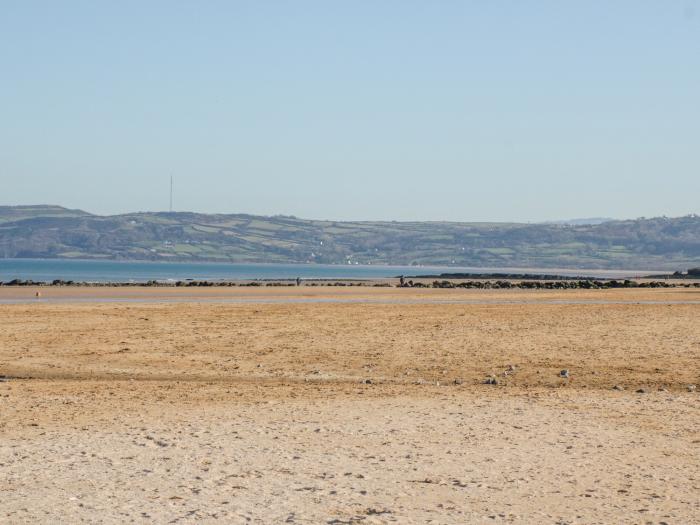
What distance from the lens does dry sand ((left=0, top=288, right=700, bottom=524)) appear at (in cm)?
1046

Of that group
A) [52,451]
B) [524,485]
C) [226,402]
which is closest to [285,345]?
[226,402]

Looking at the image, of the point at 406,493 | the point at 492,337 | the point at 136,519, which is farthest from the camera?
the point at 492,337

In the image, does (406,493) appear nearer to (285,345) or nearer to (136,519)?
(136,519)

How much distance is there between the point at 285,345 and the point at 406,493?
14.6m

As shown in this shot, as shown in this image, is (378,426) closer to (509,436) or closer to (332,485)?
(509,436)

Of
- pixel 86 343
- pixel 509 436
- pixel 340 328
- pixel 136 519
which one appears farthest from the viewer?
pixel 340 328

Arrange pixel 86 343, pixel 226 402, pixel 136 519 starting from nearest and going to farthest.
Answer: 1. pixel 136 519
2. pixel 226 402
3. pixel 86 343

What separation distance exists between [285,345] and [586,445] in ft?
42.2

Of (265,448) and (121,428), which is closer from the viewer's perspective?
(265,448)

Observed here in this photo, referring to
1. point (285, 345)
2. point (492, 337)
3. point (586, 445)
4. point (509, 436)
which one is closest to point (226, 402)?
point (509, 436)

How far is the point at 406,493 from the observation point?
10.9 metres

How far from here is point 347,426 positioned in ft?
47.5

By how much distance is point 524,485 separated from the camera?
1121 centimetres

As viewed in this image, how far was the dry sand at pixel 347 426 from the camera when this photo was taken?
10461 millimetres
